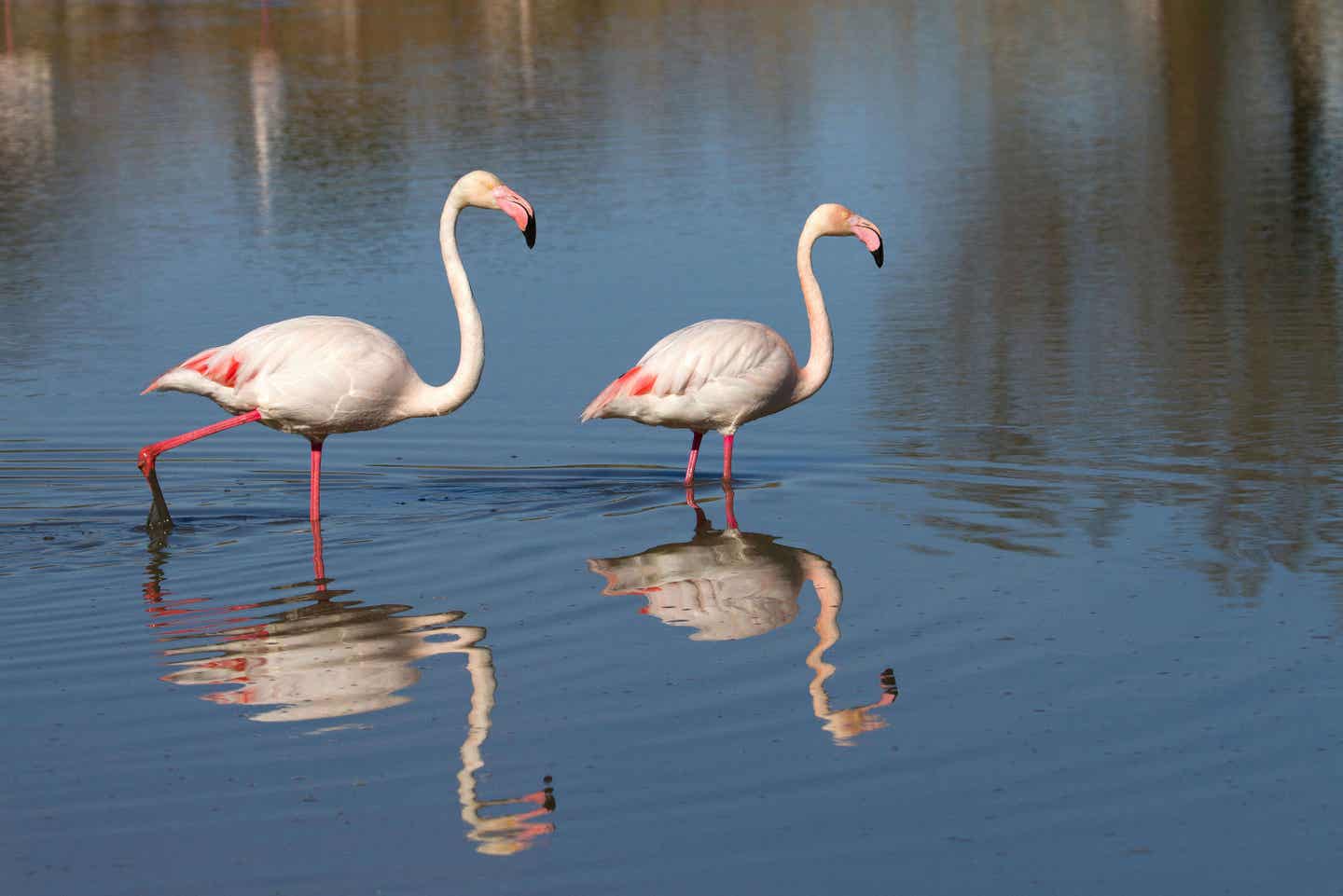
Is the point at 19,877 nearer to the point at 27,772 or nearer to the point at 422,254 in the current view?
the point at 27,772

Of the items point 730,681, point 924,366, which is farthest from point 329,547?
point 924,366

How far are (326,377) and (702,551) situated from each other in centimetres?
175

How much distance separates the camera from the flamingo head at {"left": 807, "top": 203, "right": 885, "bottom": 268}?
967cm

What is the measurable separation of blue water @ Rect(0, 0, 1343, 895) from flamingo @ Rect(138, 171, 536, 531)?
444mm

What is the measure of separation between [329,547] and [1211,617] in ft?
11.7

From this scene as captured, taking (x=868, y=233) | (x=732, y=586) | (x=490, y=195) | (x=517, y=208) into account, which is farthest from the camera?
(x=868, y=233)

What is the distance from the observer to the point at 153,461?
8.56m

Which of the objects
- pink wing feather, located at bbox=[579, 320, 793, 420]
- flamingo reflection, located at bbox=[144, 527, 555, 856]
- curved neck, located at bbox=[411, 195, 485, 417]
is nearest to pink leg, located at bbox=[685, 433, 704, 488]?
pink wing feather, located at bbox=[579, 320, 793, 420]

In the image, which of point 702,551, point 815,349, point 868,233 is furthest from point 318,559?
point 868,233

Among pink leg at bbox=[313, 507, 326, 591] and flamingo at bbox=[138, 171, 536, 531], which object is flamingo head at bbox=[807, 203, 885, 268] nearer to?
flamingo at bbox=[138, 171, 536, 531]

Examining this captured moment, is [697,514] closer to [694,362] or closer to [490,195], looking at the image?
[694,362]

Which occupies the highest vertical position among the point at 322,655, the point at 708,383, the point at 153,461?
the point at 708,383

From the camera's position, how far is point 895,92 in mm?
26344

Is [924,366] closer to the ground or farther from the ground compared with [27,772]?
farther from the ground
